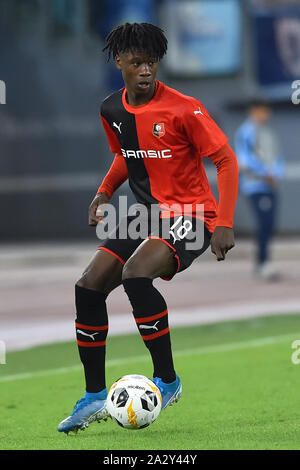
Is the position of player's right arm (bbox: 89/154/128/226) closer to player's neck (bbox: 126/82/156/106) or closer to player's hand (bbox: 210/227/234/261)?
player's neck (bbox: 126/82/156/106)

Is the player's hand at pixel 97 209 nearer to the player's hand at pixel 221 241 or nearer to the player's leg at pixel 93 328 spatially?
the player's leg at pixel 93 328

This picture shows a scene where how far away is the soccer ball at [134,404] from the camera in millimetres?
6012

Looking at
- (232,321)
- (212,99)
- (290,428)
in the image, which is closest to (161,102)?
(290,428)

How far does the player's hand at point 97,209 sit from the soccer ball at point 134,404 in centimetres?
97

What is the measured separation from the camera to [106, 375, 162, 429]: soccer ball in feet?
19.7

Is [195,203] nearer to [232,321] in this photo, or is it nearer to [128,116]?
[128,116]

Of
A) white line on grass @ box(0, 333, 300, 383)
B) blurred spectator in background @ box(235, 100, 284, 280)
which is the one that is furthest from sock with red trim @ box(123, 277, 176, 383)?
blurred spectator in background @ box(235, 100, 284, 280)

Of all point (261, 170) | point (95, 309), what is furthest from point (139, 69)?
point (261, 170)

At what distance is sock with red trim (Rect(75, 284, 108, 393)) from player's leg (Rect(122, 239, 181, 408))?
28 centimetres

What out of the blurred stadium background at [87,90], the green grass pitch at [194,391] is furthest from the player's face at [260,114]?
the blurred stadium background at [87,90]

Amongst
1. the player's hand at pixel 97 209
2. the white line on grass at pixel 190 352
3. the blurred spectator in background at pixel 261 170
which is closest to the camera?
the player's hand at pixel 97 209

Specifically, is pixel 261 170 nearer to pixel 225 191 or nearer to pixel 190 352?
pixel 190 352
